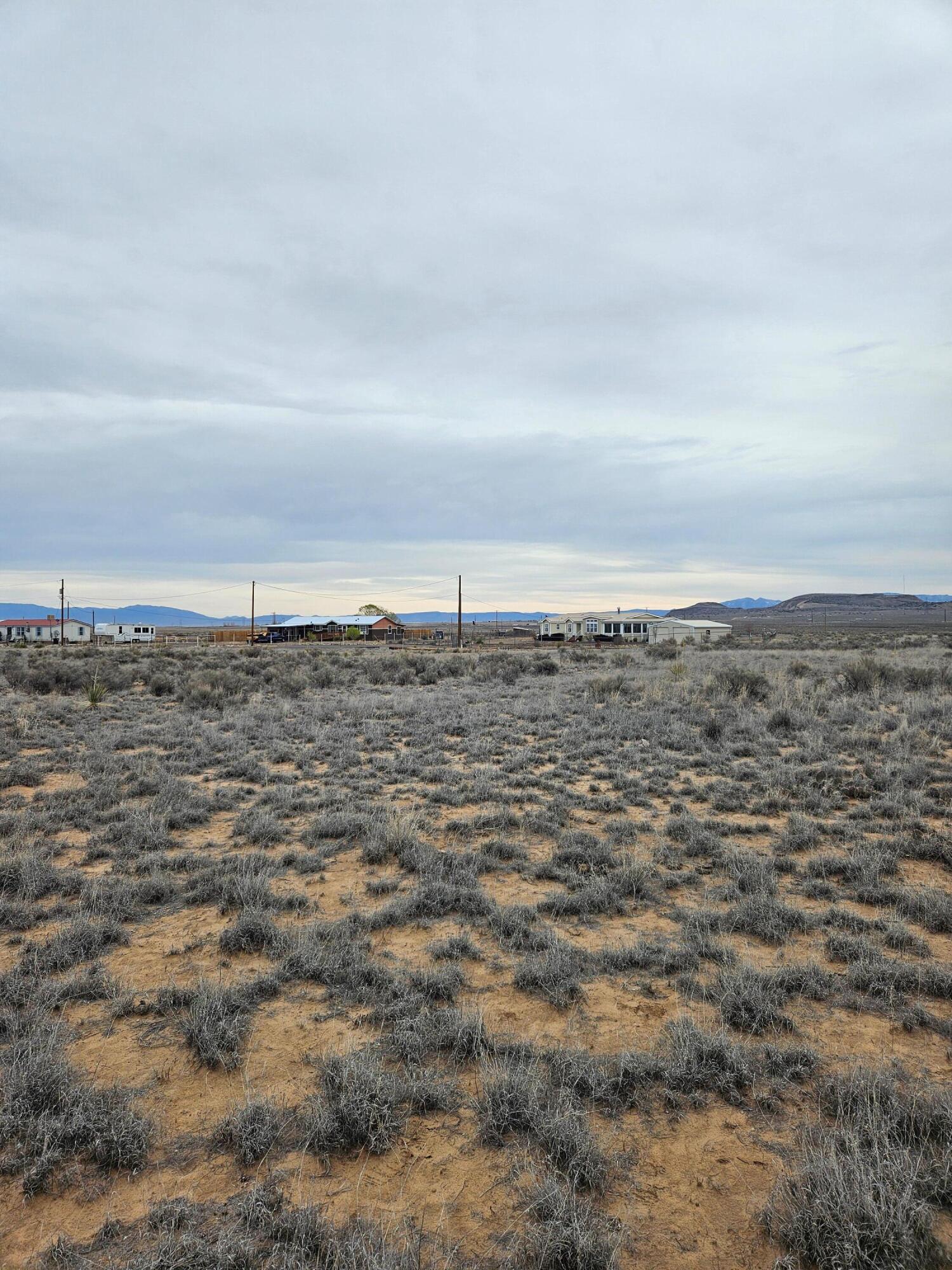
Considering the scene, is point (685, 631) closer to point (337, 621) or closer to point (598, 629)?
point (598, 629)

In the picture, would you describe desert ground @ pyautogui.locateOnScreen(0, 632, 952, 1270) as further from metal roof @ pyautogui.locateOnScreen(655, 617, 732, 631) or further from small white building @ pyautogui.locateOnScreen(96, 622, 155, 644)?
small white building @ pyautogui.locateOnScreen(96, 622, 155, 644)

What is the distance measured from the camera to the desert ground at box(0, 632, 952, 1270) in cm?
291

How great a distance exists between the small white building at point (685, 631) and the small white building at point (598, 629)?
3.13 ft

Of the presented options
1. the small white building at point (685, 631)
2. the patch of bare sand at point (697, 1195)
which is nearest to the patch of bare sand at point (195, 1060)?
the patch of bare sand at point (697, 1195)

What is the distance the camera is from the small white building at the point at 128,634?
2997 inches

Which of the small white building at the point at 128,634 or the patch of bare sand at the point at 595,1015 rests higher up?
the small white building at the point at 128,634

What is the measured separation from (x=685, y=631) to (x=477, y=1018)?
70.1 m

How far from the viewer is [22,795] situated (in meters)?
9.64

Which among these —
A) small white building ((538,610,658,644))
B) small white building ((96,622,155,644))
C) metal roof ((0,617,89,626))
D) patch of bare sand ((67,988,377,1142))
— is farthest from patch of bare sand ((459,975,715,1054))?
metal roof ((0,617,89,626))

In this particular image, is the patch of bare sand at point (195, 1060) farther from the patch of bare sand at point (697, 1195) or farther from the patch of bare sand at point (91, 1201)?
the patch of bare sand at point (697, 1195)

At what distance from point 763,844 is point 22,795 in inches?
386

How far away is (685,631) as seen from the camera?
233 feet

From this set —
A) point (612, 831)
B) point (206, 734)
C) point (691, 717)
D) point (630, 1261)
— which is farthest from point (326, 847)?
point (691, 717)

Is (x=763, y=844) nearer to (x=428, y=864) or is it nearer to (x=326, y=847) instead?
(x=428, y=864)
